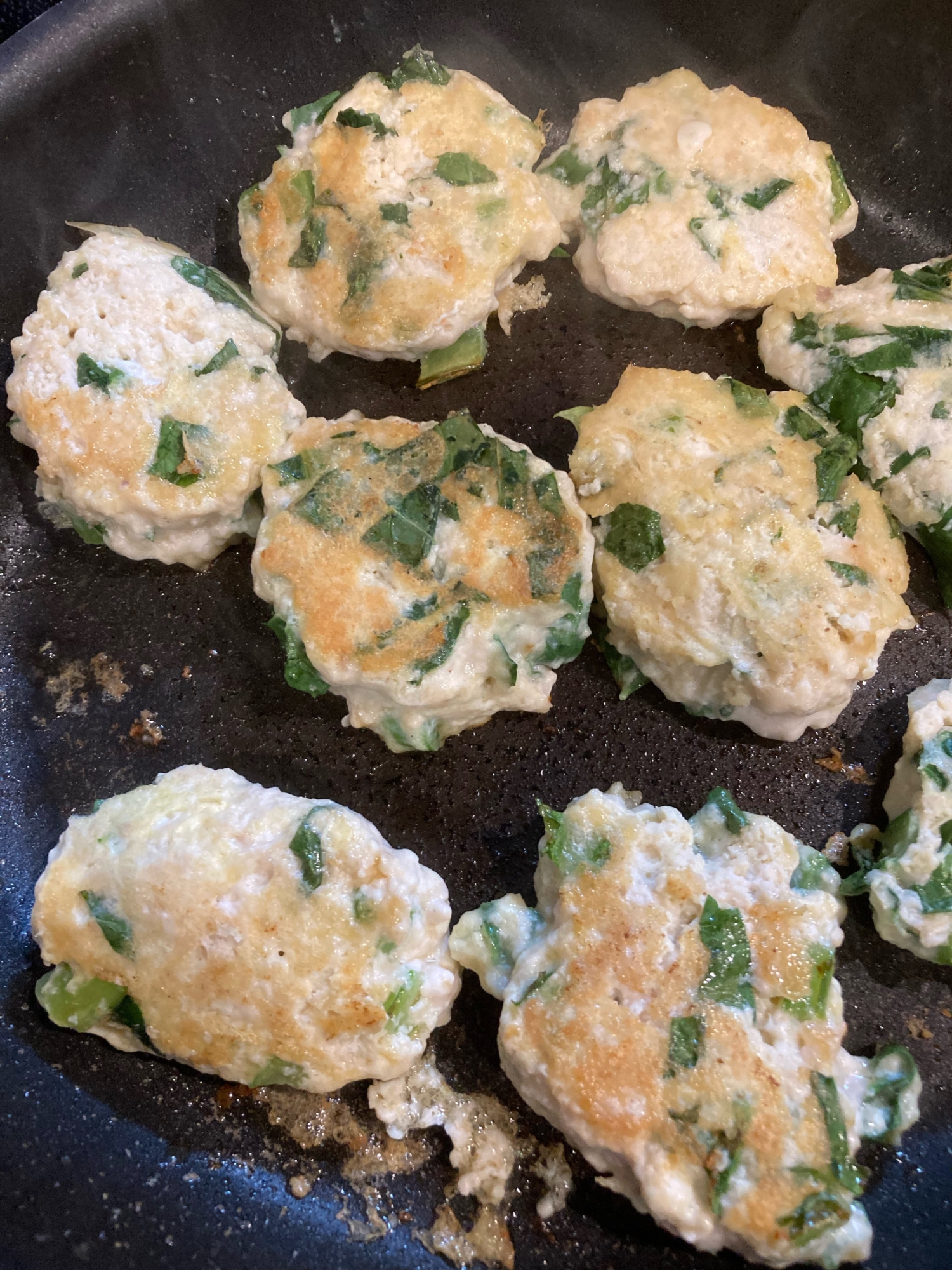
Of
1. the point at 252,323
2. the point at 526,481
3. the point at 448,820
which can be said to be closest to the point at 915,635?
the point at 526,481

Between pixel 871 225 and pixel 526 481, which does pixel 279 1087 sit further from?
pixel 871 225

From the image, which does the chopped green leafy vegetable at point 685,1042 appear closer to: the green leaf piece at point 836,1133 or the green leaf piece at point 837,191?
the green leaf piece at point 836,1133

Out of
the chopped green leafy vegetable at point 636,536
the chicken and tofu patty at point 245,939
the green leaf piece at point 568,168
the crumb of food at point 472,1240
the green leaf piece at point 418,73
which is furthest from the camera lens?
the green leaf piece at point 568,168

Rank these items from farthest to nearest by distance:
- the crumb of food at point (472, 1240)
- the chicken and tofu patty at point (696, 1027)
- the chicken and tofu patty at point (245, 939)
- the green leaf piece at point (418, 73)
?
the green leaf piece at point (418, 73) → the crumb of food at point (472, 1240) → the chicken and tofu patty at point (245, 939) → the chicken and tofu patty at point (696, 1027)

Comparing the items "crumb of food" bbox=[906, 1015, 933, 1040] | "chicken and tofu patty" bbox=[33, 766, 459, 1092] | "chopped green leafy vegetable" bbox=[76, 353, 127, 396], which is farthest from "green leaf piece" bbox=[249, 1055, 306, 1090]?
"chopped green leafy vegetable" bbox=[76, 353, 127, 396]

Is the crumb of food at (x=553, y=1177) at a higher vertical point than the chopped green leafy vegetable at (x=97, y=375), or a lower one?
lower

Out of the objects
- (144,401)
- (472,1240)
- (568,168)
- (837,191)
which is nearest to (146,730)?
(144,401)

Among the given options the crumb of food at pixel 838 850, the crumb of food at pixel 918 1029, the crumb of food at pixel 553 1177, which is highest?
the crumb of food at pixel 838 850

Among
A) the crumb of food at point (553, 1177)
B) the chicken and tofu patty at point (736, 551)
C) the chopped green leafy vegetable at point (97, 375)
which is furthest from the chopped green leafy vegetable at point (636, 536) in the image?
the crumb of food at point (553, 1177)

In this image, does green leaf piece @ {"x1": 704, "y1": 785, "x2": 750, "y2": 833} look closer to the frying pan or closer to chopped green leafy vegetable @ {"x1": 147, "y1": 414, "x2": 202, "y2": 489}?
the frying pan
